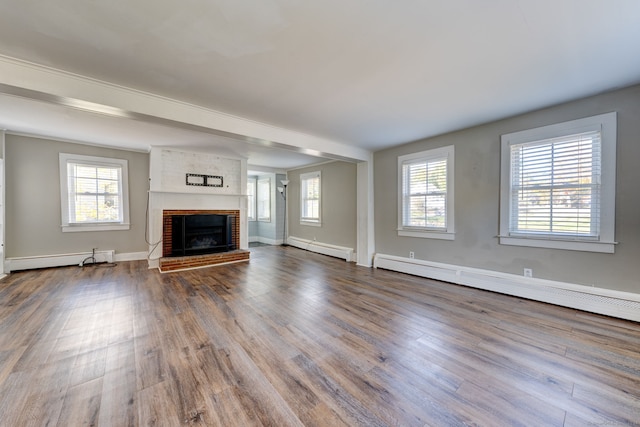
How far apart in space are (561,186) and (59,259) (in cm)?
848

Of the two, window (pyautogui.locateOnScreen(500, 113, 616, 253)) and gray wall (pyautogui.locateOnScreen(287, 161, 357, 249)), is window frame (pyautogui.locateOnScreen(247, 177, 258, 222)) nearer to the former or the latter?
gray wall (pyautogui.locateOnScreen(287, 161, 357, 249))

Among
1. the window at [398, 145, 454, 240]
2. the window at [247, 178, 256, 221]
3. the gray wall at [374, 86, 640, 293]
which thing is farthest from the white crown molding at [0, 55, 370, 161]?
the window at [247, 178, 256, 221]

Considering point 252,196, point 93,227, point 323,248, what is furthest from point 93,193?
point 323,248

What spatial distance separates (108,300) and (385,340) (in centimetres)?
353

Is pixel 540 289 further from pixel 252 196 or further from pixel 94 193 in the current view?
pixel 94 193

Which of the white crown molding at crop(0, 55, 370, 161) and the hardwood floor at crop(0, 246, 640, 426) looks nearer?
the hardwood floor at crop(0, 246, 640, 426)

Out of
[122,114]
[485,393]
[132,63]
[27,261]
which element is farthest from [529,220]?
[27,261]

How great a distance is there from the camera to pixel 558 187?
313cm

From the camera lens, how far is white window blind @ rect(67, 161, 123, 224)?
16.6 feet

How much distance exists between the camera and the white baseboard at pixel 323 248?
5.98m

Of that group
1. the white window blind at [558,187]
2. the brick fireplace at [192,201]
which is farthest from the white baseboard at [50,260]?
the white window blind at [558,187]

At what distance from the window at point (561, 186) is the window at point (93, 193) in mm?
7321

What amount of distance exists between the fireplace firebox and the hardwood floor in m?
1.85

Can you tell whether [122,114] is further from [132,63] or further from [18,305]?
[18,305]
